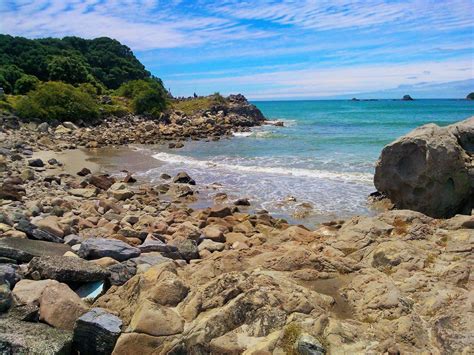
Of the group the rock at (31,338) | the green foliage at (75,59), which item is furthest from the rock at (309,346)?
the green foliage at (75,59)

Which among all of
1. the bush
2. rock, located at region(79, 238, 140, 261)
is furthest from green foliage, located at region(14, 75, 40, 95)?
rock, located at region(79, 238, 140, 261)

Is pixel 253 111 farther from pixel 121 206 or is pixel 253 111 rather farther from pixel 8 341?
pixel 8 341

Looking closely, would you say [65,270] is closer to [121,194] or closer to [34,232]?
[34,232]

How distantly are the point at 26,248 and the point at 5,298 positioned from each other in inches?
107

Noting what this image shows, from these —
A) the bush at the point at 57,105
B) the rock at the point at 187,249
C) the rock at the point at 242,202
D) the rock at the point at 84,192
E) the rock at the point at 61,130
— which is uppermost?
the bush at the point at 57,105

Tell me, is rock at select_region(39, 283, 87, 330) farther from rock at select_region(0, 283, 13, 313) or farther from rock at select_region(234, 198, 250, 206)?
rock at select_region(234, 198, 250, 206)

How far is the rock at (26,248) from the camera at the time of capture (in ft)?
26.1

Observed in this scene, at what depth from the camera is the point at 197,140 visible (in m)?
44.8

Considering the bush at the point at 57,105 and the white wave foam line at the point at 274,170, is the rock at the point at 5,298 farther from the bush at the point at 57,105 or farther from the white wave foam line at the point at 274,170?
the bush at the point at 57,105

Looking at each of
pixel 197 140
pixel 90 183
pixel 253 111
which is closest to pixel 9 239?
pixel 90 183

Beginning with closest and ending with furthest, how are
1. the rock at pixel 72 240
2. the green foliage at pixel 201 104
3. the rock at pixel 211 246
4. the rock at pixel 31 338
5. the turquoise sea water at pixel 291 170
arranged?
the rock at pixel 31 338, the rock at pixel 72 240, the rock at pixel 211 246, the turquoise sea water at pixel 291 170, the green foliage at pixel 201 104

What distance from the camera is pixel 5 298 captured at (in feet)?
19.7

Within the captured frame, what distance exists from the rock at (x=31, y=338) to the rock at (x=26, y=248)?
2.49 metres

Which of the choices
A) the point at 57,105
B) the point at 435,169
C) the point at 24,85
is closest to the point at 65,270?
the point at 435,169
